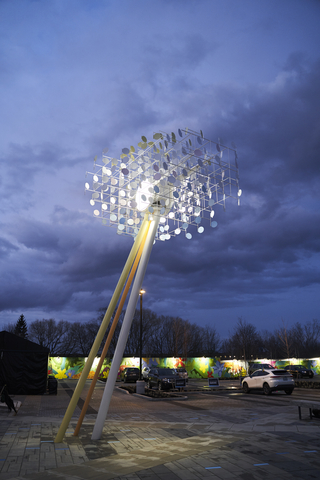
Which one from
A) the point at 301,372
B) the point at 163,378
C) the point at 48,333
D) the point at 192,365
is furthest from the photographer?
the point at 48,333

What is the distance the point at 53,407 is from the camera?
14445 millimetres

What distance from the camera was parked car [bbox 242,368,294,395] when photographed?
18.4 metres

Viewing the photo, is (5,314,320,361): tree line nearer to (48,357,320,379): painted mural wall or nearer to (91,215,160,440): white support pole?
(48,357,320,379): painted mural wall

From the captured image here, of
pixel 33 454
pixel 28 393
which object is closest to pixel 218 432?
pixel 33 454

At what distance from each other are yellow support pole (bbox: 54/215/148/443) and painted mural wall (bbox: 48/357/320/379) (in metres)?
32.5

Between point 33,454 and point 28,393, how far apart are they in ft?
50.6

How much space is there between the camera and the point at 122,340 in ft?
26.8

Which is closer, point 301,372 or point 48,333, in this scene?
point 301,372

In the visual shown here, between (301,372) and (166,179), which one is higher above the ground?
(166,179)

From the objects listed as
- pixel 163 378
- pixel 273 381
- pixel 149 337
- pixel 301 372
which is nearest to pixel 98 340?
pixel 273 381

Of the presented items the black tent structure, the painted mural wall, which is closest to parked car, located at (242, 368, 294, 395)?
the black tent structure

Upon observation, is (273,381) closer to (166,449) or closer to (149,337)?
(166,449)

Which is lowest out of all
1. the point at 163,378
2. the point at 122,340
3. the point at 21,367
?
the point at 163,378

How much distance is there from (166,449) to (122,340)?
2.43 metres
